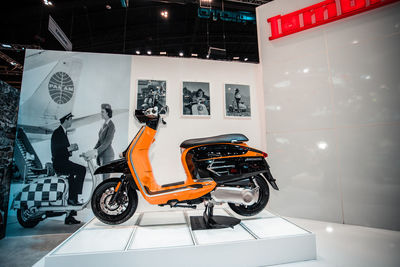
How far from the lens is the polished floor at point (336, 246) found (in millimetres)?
1655

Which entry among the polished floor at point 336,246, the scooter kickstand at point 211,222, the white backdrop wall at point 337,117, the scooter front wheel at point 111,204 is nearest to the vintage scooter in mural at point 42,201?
the polished floor at point 336,246

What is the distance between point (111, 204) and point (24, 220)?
173 cm

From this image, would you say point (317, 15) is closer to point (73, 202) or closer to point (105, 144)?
point (105, 144)

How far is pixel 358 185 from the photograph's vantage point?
2.54 metres

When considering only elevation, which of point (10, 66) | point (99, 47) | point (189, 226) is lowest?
point (189, 226)

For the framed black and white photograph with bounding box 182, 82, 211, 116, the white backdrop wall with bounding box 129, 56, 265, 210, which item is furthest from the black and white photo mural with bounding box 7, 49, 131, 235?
the framed black and white photograph with bounding box 182, 82, 211, 116

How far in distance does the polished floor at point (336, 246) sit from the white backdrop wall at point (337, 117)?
0.88ft

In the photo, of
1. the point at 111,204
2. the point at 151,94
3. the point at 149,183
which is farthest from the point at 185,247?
the point at 151,94

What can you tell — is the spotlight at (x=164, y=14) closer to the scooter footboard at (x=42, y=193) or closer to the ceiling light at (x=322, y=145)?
the scooter footboard at (x=42, y=193)

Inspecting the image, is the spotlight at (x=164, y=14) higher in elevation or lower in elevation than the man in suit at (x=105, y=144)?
higher

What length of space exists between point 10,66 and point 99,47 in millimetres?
1770

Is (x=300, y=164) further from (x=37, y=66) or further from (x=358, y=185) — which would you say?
(x=37, y=66)

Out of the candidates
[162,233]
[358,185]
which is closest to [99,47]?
[162,233]

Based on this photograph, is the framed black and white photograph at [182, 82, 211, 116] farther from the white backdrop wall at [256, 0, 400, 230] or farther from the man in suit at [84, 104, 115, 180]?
the man in suit at [84, 104, 115, 180]
